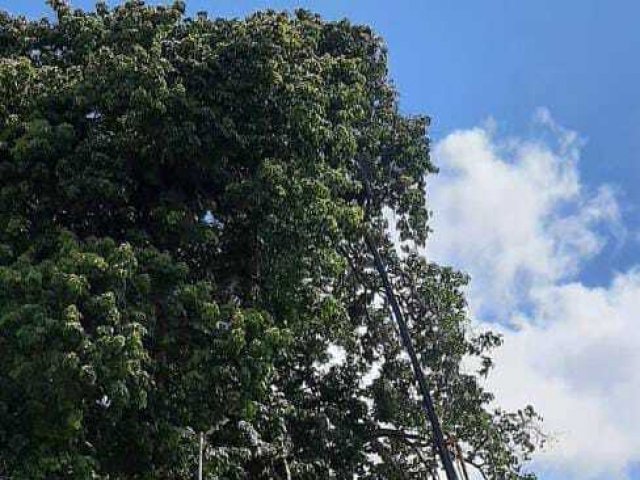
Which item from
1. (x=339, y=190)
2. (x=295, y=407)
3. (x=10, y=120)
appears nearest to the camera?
(x=10, y=120)

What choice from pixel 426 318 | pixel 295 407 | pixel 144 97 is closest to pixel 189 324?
pixel 144 97

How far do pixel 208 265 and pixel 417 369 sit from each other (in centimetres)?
337

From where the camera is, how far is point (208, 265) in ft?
29.9

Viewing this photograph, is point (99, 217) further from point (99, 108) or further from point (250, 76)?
point (250, 76)

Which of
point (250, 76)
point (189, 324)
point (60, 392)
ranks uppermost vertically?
→ point (250, 76)

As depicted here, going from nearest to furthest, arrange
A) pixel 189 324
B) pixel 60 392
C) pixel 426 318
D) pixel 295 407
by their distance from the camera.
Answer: pixel 60 392 → pixel 189 324 → pixel 295 407 → pixel 426 318

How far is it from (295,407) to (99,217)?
395 centimetres

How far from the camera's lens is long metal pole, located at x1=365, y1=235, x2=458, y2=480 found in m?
10.5

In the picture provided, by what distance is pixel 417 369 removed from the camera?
35.6 ft

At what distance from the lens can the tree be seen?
693 cm

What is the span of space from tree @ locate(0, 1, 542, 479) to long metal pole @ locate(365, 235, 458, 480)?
1.30 ft

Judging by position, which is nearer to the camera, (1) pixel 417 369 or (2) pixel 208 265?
(2) pixel 208 265

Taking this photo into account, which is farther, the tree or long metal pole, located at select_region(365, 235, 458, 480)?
long metal pole, located at select_region(365, 235, 458, 480)

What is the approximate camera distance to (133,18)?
991cm
